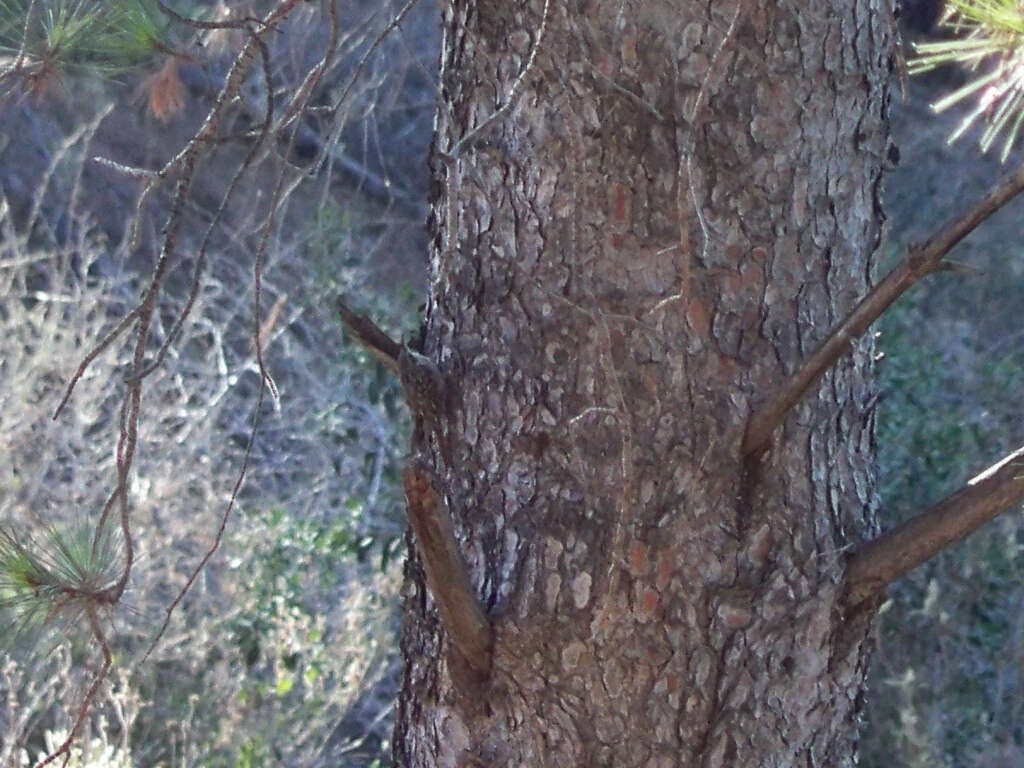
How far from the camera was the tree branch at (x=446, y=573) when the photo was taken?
1.44 metres

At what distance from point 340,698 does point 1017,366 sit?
8.56 ft

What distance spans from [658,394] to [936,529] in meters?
0.35

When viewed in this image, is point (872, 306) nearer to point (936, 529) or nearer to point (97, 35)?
point (936, 529)

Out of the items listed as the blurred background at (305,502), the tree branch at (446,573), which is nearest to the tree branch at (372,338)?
the tree branch at (446,573)

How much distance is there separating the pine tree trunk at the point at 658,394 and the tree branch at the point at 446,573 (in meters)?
0.03

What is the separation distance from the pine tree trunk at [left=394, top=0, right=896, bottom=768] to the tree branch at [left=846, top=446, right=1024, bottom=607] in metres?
0.03

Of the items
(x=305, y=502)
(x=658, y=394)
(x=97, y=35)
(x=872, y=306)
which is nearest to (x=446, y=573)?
(x=658, y=394)

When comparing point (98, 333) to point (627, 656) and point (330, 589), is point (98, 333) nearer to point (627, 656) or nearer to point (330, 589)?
point (330, 589)

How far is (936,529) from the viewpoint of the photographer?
154 cm

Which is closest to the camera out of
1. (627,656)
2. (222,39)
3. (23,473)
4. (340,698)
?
(627,656)

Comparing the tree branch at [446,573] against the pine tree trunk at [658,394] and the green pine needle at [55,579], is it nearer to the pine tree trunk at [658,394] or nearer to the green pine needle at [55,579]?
the pine tree trunk at [658,394]

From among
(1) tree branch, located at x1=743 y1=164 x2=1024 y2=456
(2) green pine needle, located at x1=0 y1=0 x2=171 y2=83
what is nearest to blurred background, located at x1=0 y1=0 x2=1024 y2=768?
(2) green pine needle, located at x1=0 y1=0 x2=171 y2=83

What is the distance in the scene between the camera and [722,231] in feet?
5.30

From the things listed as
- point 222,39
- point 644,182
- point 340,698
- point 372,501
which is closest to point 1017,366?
point 372,501
